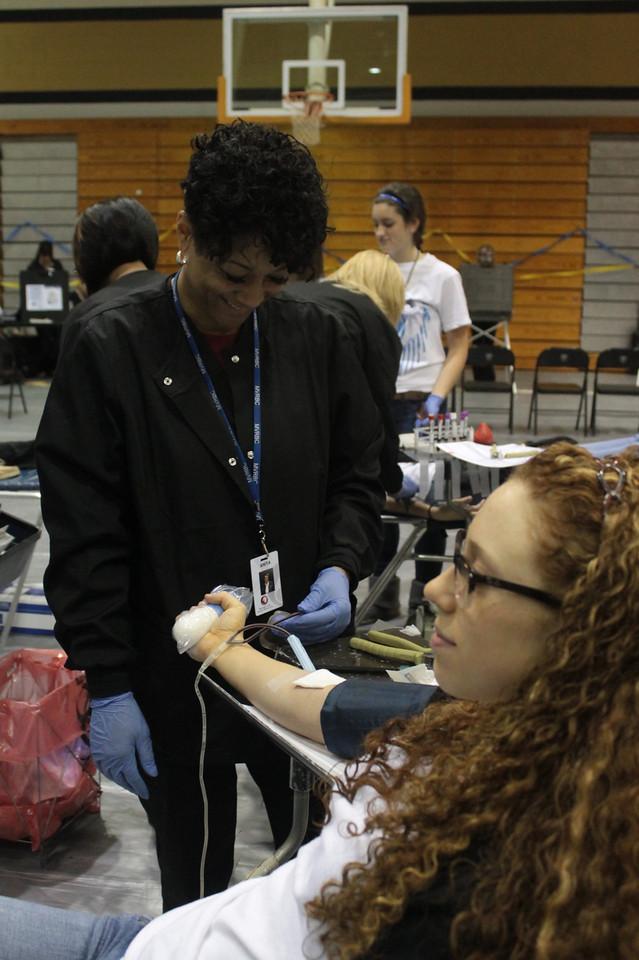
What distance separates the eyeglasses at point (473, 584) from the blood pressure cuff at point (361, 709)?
27cm

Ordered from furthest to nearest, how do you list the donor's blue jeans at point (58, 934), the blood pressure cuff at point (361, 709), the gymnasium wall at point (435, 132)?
the gymnasium wall at point (435, 132)
the blood pressure cuff at point (361, 709)
the donor's blue jeans at point (58, 934)

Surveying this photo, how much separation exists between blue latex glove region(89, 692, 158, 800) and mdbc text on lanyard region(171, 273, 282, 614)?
235 mm

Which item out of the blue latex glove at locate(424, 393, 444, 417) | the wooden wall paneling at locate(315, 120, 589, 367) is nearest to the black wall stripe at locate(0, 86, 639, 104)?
the wooden wall paneling at locate(315, 120, 589, 367)

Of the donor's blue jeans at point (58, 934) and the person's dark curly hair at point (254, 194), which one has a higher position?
the person's dark curly hair at point (254, 194)

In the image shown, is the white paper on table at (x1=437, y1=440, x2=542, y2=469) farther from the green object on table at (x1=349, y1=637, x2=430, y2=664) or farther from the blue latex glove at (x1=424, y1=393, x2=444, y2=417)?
the green object on table at (x1=349, y1=637, x2=430, y2=664)

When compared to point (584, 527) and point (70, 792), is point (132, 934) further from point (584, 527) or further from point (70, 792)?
point (70, 792)

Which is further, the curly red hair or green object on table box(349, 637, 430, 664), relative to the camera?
green object on table box(349, 637, 430, 664)

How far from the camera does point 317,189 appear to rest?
1.25 metres

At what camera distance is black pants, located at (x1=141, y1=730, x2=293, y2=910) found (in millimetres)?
1428

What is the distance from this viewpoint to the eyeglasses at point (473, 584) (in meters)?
0.80

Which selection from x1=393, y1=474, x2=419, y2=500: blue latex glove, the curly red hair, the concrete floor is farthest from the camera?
x1=393, y1=474, x2=419, y2=500: blue latex glove

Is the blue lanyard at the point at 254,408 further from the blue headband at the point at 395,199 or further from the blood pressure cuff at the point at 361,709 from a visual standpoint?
the blue headband at the point at 395,199

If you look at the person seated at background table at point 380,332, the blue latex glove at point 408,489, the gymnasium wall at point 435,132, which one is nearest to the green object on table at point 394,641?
the person seated at background table at point 380,332

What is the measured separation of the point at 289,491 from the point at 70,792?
1215 mm
